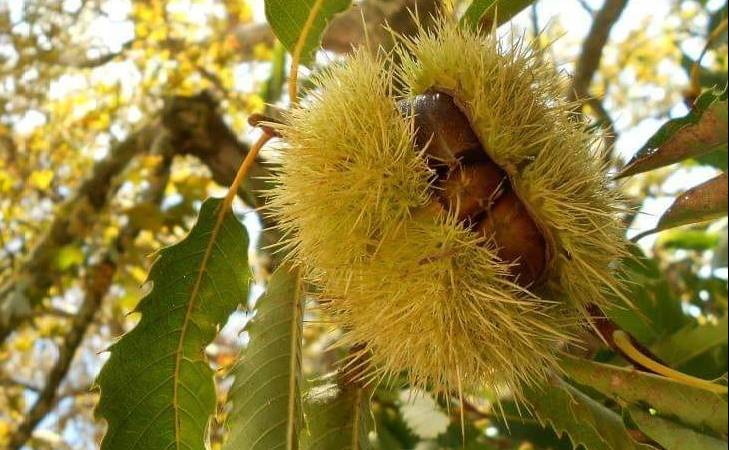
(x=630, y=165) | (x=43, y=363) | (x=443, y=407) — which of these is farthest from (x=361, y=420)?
(x=43, y=363)

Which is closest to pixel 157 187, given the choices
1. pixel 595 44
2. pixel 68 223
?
pixel 68 223

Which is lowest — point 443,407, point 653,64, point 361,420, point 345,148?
point 443,407

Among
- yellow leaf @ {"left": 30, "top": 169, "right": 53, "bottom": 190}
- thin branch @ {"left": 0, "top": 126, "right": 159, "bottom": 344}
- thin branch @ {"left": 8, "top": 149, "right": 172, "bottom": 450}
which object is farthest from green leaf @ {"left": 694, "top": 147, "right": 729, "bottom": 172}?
yellow leaf @ {"left": 30, "top": 169, "right": 53, "bottom": 190}

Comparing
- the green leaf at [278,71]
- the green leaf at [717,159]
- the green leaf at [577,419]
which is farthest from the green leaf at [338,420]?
the green leaf at [278,71]

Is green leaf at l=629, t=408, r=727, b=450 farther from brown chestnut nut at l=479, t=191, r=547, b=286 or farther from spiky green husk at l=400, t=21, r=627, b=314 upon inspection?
brown chestnut nut at l=479, t=191, r=547, b=286

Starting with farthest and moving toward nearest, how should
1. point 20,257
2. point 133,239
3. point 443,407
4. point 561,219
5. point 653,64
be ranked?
point 653,64
point 20,257
point 133,239
point 443,407
point 561,219

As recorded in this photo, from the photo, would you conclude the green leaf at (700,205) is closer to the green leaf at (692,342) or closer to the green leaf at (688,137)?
the green leaf at (688,137)

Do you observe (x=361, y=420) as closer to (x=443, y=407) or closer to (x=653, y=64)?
(x=443, y=407)
